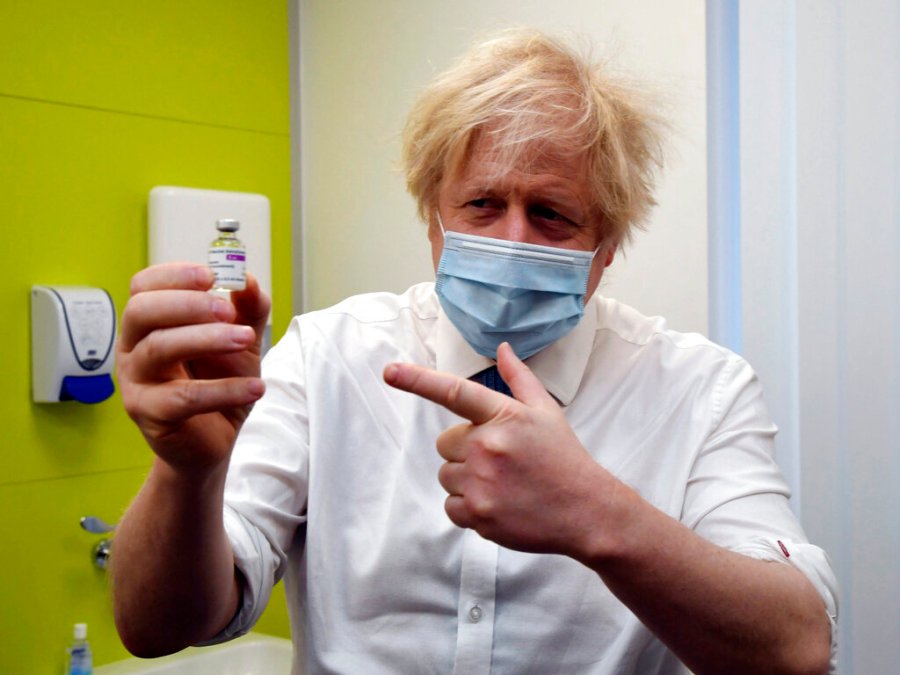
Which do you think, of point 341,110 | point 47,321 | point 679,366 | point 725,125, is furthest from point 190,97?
point 679,366

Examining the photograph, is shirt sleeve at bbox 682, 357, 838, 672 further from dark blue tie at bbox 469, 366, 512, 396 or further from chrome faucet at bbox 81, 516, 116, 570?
chrome faucet at bbox 81, 516, 116, 570

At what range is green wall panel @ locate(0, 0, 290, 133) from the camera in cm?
183

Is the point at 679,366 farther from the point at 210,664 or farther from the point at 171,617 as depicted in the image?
the point at 210,664

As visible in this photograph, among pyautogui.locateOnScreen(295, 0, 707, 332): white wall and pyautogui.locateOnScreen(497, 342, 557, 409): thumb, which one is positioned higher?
pyautogui.locateOnScreen(295, 0, 707, 332): white wall

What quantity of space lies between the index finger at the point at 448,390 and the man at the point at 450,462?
58 mm

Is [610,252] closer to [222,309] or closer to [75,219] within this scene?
[222,309]

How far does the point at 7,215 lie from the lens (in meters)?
1.80

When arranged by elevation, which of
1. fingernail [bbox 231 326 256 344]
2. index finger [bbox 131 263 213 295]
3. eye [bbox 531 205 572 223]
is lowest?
fingernail [bbox 231 326 256 344]

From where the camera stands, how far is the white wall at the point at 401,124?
5.75ft

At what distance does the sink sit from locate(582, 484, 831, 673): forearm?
130 centimetres

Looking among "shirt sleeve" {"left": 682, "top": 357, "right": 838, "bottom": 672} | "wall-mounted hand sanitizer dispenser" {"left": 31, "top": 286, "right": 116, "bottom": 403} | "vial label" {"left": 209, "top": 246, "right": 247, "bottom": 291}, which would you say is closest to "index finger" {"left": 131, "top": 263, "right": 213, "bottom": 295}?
"vial label" {"left": 209, "top": 246, "right": 247, "bottom": 291}

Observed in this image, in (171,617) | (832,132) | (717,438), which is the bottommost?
(171,617)

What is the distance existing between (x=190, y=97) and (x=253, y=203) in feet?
0.89

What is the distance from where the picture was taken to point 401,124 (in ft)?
7.38
